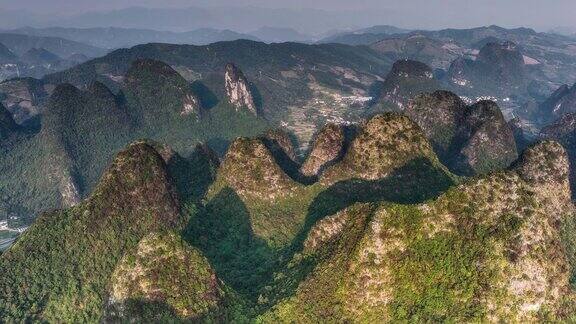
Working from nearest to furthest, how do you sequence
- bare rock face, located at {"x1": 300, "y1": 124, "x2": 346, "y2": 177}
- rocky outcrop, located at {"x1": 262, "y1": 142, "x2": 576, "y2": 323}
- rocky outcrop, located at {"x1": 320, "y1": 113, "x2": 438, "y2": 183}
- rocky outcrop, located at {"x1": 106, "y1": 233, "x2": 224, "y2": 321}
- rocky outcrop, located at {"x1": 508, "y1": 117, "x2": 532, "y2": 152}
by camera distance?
rocky outcrop, located at {"x1": 262, "y1": 142, "x2": 576, "y2": 323}
rocky outcrop, located at {"x1": 106, "y1": 233, "x2": 224, "y2": 321}
rocky outcrop, located at {"x1": 320, "y1": 113, "x2": 438, "y2": 183}
bare rock face, located at {"x1": 300, "y1": 124, "x2": 346, "y2": 177}
rocky outcrop, located at {"x1": 508, "y1": 117, "x2": 532, "y2": 152}

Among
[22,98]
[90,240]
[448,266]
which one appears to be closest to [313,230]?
[448,266]

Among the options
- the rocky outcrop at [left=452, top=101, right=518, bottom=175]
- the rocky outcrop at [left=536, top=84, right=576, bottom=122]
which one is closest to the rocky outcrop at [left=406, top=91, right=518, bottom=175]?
the rocky outcrop at [left=452, top=101, right=518, bottom=175]

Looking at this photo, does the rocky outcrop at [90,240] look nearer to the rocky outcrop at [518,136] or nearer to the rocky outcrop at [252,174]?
the rocky outcrop at [252,174]

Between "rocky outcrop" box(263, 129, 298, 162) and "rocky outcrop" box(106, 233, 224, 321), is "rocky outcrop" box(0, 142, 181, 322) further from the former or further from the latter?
"rocky outcrop" box(263, 129, 298, 162)

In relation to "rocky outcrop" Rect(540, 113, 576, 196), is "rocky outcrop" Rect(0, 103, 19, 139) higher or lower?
lower

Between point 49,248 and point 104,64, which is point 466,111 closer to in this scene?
point 49,248
